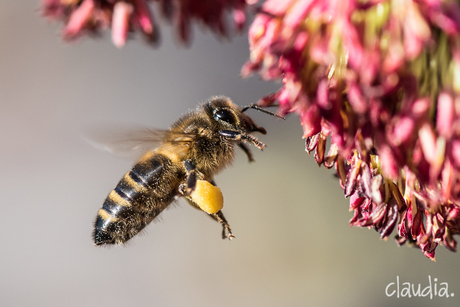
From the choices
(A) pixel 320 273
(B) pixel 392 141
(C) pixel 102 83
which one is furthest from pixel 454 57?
(C) pixel 102 83

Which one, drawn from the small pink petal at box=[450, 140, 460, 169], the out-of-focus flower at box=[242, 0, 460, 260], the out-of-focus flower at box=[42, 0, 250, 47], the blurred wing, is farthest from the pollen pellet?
the small pink petal at box=[450, 140, 460, 169]

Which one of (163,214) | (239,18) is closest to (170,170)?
(239,18)

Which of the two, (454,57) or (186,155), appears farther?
(186,155)

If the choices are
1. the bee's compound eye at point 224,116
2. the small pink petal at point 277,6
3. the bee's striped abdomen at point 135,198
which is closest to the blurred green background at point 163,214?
the bee's striped abdomen at point 135,198

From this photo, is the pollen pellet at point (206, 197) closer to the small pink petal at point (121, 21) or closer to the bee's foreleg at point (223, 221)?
the bee's foreleg at point (223, 221)

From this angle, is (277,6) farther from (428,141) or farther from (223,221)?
(223,221)

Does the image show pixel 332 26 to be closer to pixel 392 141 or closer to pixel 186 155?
pixel 392 141
